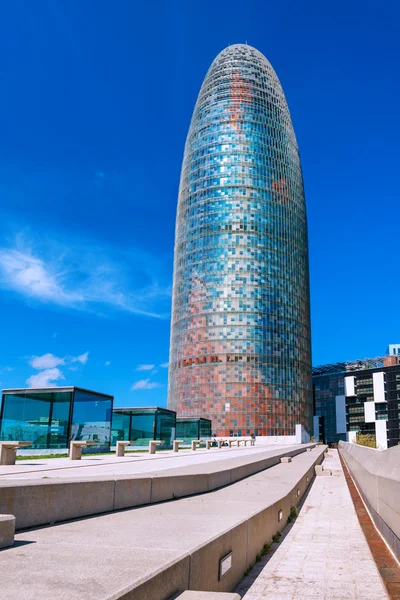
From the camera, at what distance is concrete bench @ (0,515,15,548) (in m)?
5.62

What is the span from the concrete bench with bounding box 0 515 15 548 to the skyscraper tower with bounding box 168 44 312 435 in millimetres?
115615

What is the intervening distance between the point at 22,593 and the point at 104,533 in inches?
112

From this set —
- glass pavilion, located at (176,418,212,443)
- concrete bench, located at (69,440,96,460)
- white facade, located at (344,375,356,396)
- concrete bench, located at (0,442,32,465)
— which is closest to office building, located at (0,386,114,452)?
concrete bench, located at (69,440,96,460)

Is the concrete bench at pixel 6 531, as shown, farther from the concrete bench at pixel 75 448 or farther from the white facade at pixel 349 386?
the white facade at pixel 349 386

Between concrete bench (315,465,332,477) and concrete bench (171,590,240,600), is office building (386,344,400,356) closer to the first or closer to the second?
concrete bench (315,465,332,477)

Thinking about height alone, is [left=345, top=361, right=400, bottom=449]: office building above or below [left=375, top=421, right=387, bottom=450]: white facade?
above

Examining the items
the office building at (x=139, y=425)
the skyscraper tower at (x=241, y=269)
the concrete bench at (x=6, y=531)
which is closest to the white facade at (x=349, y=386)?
the skyscraper tower at (x=241, y=269)

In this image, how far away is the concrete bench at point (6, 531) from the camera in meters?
5.62

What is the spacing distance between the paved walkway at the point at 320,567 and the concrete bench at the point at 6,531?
305 cm

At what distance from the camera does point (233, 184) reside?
433 ft

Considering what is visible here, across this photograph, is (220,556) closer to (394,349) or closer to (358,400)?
(358,400)

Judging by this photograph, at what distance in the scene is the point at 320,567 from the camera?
8805mm

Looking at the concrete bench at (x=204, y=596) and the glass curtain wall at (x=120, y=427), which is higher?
the glass curtain wall at (x=120, y=427)

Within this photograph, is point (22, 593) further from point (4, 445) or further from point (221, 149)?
point (221, 149)
